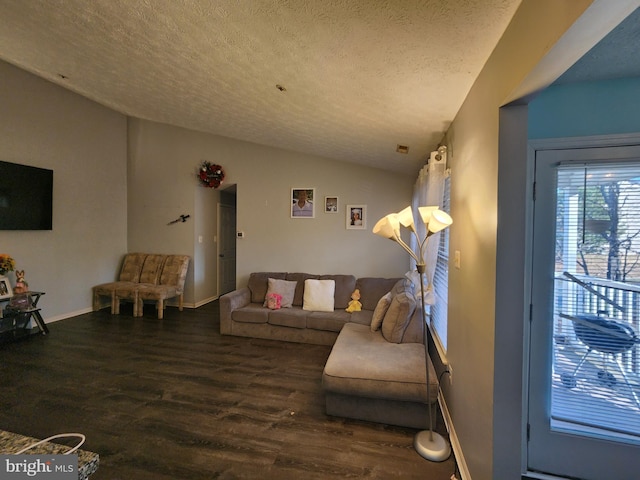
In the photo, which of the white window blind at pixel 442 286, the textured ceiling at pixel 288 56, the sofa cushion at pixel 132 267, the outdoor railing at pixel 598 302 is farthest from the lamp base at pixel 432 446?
the sofa cushion at pixel 132 267

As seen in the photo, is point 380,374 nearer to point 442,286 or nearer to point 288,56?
point 442,286

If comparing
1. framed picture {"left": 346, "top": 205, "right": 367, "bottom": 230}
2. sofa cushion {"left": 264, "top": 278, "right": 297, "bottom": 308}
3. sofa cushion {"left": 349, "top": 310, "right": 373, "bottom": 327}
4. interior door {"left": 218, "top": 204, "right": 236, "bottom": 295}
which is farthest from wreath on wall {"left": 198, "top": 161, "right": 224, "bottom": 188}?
sofa cushion {"left": 349, "top": 310, "right": 373, "bottom": 327}

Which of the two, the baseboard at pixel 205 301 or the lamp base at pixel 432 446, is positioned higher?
the baseboard at pixel 205 301

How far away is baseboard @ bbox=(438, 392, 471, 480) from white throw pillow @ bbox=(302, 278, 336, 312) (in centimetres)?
189

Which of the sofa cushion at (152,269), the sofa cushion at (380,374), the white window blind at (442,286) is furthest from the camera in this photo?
the sofa cushion at (152,269)

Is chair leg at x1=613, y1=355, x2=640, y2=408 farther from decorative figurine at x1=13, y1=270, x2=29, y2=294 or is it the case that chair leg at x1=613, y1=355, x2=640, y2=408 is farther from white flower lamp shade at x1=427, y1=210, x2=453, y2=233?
decorative figurine at x1=13, y1=270, x2=29, y2=294

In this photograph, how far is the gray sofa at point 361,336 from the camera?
207 centimetres

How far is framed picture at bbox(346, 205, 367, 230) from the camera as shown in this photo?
174 inches

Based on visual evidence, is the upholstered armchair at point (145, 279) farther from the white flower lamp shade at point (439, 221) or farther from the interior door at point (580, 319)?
the interior door at point (580, 319)

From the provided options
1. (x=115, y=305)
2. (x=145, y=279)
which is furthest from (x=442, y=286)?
(x=115, y=305)

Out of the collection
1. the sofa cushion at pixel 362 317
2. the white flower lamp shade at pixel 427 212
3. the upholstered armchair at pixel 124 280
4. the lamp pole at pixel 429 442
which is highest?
the white flower lamp shade at pixel 427 212

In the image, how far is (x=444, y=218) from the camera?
1.67 metres

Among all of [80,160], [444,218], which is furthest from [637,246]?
[80,160]

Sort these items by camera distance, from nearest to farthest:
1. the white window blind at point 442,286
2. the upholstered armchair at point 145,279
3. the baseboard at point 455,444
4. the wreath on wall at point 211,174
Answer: the baseboard at point 455,444, the white window blind at point 442,286, the upholstered armchair at point 145,279, the wreath on wall at point 211,174
